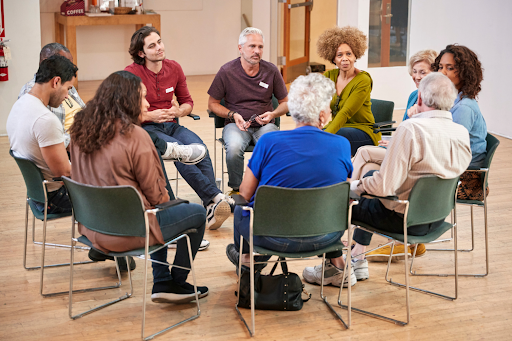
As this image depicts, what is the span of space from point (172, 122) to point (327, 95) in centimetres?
198

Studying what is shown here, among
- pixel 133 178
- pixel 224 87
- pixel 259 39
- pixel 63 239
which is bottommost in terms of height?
pixel 63 239

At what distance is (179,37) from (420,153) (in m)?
8.21

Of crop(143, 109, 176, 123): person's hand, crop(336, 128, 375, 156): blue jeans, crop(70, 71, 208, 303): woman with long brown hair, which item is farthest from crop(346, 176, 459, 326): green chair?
crop(143, 109, 176, 123): person's hand

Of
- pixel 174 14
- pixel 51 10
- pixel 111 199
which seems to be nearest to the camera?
pixel 111 199

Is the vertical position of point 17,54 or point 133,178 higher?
point 17,54

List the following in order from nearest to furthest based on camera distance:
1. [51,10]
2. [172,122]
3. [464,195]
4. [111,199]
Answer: [111,199] < [464,195] < [172,122] < [51,10]

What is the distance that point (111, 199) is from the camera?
2.44 metres

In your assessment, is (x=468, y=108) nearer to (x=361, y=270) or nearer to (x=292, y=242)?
(x=361, y=270)

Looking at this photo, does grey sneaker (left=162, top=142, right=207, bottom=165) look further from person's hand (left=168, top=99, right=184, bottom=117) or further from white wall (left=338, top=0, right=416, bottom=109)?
white wall (left=338, top=0, right=416, bottom=109)

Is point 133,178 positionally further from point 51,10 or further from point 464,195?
point 51,10

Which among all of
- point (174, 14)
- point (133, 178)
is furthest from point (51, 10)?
point (133, 178)

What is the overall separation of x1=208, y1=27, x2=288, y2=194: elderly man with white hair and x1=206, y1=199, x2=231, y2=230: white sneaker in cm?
47

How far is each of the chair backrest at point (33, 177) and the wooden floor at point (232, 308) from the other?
0.52m

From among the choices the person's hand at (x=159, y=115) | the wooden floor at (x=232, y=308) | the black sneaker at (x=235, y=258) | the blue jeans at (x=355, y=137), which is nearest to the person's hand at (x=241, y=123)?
the person's hand at (x=159, y=115)
